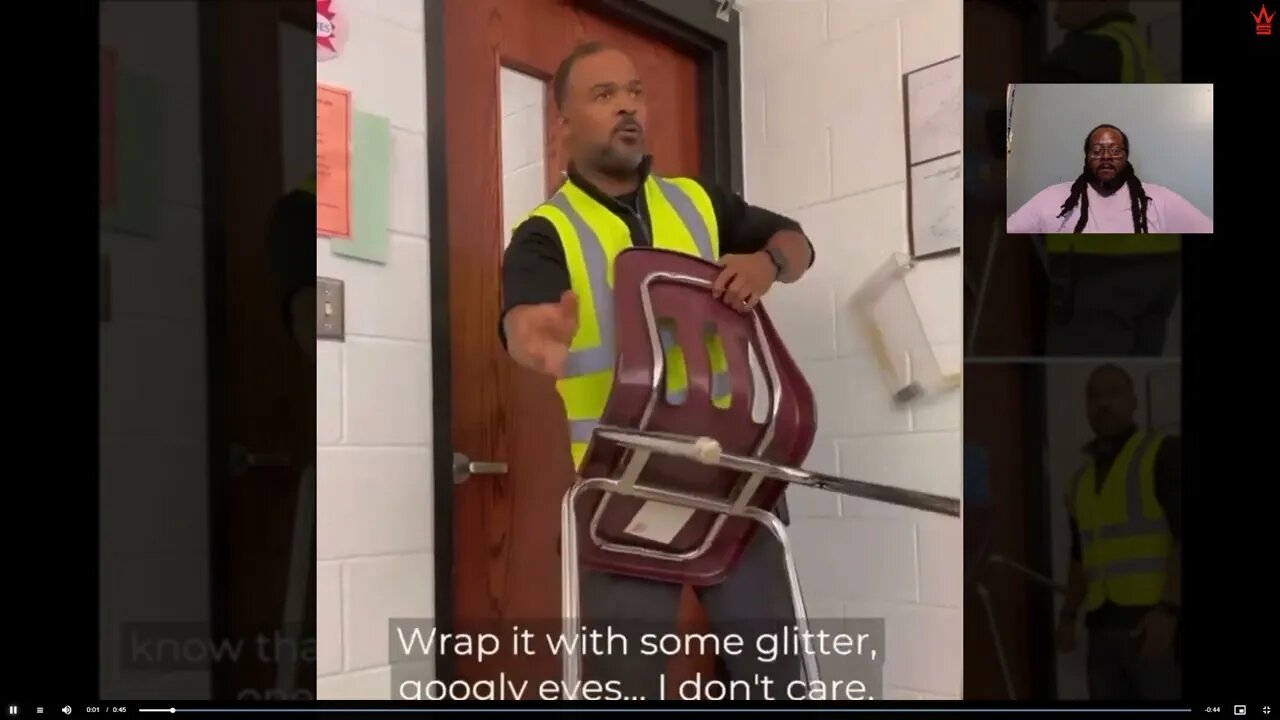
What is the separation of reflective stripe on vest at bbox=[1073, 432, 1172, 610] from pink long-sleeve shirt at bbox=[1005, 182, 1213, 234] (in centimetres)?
19

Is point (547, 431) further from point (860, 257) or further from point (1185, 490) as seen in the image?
point (1185, 490)

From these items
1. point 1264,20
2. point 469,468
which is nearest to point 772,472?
point 469,468

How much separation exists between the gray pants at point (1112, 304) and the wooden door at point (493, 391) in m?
0.44

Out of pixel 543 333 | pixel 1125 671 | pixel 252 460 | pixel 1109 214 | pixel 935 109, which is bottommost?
pixel 1125 671

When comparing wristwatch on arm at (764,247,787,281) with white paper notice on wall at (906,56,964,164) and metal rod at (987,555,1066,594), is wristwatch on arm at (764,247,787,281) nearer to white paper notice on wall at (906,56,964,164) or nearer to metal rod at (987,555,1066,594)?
white paper notice on wall at (906,56,964,164)

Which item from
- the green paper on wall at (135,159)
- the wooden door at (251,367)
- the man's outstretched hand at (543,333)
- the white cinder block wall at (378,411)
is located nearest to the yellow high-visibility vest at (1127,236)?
the man's outstretched hand at (543,333)

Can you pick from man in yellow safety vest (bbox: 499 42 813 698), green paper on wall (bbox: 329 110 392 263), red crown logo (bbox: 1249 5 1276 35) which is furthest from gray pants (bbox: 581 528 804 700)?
red crown logo (bbox: 1249 5 1276 35)

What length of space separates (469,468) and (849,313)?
1.31 ft

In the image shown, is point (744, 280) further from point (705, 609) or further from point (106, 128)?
point (106, 128)

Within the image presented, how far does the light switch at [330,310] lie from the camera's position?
860mm

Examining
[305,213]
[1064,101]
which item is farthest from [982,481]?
[305,213]

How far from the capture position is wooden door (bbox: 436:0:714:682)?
0.90 m

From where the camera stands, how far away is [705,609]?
0.91m
